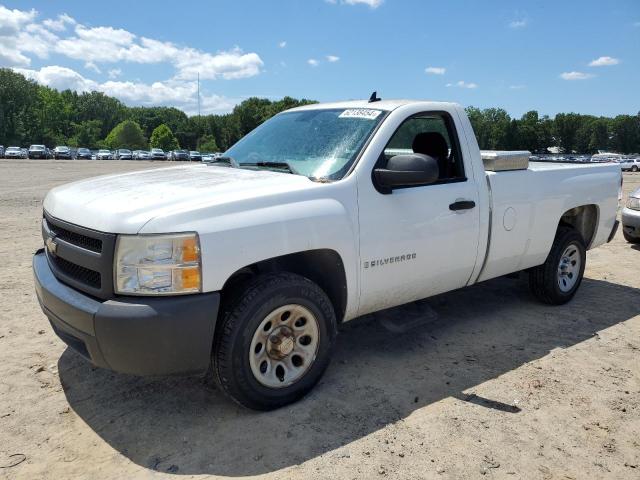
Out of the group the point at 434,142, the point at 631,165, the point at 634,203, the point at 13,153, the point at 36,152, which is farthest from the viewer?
the point at 36,152

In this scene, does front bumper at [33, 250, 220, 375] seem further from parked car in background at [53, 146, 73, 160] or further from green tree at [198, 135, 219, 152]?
green tree at [198, 135, 219, 152]

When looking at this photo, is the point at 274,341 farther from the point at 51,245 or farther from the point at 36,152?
the point at 36,152

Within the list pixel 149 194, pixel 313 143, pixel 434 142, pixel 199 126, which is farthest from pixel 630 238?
pixel 199 126

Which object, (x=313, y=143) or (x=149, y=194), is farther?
(x=313, y=143)

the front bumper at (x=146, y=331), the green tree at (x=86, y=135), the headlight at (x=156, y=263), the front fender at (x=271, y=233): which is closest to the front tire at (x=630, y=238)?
the front fender at (x=271, y=233)

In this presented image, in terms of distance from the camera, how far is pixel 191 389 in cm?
362

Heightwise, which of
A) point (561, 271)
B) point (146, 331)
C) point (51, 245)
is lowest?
point (561, 271)

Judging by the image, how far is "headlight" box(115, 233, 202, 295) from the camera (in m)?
2.77

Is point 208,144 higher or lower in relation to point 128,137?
lower

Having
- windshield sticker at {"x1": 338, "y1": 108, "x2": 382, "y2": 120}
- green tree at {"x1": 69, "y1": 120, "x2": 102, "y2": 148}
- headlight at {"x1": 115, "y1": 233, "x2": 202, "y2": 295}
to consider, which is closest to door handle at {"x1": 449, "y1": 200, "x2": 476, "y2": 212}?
windshield sticker at {"x1": 338, "y1": 108, "x2": 382, "y2": 120}

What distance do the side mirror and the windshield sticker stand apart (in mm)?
510

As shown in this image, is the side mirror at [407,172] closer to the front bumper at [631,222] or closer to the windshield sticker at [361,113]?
the windshield sticker at [361,113]

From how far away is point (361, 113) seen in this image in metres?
4.00

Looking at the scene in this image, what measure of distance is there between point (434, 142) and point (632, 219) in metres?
5.69
